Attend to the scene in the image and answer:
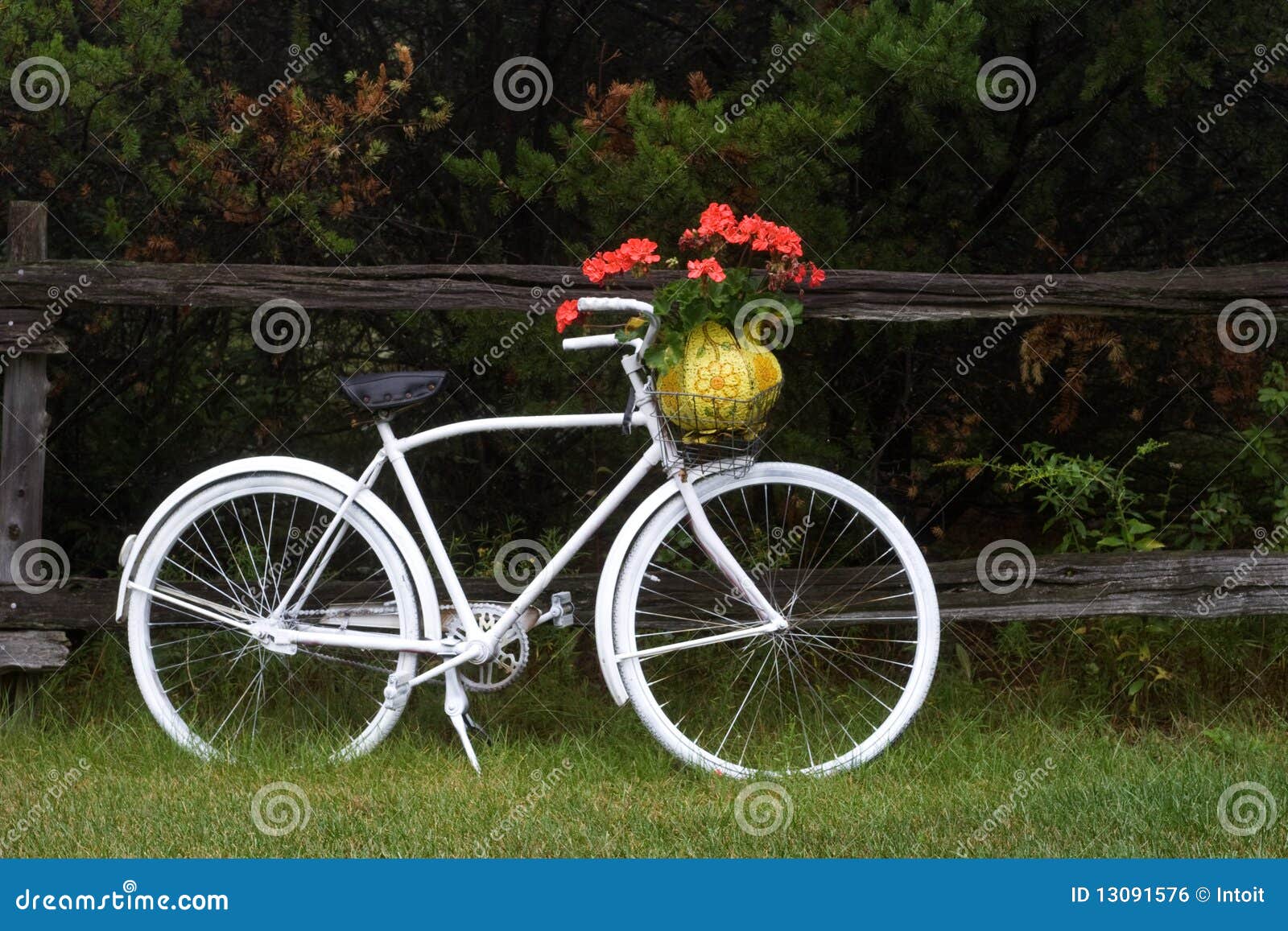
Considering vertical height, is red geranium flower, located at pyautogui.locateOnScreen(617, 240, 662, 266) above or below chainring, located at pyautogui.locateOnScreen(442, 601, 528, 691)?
above

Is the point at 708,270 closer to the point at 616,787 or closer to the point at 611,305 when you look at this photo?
the point at 611,305

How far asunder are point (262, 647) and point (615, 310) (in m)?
1.37

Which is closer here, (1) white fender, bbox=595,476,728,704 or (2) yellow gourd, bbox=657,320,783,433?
(2) yellow gourd, bbox=657,320,783,433

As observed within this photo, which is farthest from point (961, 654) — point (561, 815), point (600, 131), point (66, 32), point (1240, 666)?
point (66, 32)

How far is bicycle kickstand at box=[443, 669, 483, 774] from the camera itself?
385 cm

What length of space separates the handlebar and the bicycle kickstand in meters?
0.96

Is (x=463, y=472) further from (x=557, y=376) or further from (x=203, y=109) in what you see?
(x=203, y=109)

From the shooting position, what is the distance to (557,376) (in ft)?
15.8

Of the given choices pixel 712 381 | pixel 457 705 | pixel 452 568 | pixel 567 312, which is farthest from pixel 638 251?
pixel 457 705

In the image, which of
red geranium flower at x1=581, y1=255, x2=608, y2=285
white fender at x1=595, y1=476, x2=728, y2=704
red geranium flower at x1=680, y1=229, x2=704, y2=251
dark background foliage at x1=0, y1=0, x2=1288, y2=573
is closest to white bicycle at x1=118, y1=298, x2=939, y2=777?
white fender at x1=595, y1=476, x2=728, y2=704

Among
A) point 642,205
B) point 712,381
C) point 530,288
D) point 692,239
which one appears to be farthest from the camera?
point 642,205

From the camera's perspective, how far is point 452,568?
3852mm

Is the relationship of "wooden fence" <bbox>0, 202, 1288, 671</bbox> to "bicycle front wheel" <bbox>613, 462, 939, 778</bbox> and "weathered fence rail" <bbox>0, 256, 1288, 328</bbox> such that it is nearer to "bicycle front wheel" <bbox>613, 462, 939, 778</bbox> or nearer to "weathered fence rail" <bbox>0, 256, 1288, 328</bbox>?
"weathered fence rail" <bbox>0, 256, 1288, 328</bbox>

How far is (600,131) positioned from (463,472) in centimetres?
159
